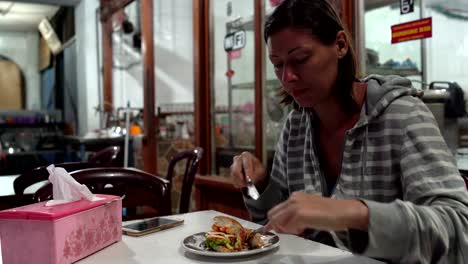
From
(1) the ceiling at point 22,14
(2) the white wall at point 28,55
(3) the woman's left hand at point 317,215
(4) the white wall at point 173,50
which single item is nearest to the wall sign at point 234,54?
(4) the white wall at point 173,50

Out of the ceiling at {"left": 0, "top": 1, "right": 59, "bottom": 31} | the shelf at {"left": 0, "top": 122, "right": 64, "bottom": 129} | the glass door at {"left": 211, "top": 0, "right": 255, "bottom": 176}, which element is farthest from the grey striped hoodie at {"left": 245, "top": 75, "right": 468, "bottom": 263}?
the ceiling at {"left": 0, "top": 1, "right": 59, "bottom": 31}

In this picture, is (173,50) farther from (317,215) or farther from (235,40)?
(317,215)

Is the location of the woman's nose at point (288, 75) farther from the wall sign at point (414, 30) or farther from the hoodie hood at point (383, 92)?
the wall sign at point (414, 30)

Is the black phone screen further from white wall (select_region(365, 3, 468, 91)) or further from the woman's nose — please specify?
white wall (select_region(365, 3, 468, 91))

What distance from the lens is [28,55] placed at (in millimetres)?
8188

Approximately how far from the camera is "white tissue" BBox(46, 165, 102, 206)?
102cm

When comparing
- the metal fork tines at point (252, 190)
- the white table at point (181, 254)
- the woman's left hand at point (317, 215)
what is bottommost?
the white table at point (181, 254)

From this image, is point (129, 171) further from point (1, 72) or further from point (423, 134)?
point (1, 72)

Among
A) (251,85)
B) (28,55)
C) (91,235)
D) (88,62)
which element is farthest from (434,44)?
(28,55)

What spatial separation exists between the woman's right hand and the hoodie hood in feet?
1.17

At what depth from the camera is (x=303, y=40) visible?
1176 mm

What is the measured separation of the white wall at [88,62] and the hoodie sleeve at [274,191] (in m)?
5.10

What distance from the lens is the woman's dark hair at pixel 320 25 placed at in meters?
1.19

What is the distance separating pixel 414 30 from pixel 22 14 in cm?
685
